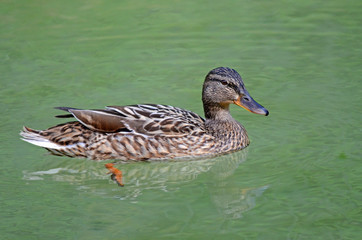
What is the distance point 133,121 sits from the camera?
858 centimetres

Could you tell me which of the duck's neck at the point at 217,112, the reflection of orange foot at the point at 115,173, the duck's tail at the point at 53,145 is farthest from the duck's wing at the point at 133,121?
the reflection of orange foot at the point at 115,173

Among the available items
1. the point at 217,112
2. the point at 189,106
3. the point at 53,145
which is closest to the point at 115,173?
the point at 53,145

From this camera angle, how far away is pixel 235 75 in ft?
29.0

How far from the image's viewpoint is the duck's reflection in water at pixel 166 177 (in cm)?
735

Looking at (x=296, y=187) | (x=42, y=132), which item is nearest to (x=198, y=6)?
(x=42, y=132)

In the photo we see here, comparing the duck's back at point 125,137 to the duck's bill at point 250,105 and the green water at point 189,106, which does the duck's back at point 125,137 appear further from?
the duck's bill at point 250,105

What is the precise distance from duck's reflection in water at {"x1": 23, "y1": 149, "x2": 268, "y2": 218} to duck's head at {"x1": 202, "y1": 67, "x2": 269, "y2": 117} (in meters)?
0.65

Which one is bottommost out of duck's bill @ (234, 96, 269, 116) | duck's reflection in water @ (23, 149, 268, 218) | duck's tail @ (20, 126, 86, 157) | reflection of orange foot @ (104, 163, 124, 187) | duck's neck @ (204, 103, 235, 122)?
duck's reflection in water @ (23, 149, 268, 218)

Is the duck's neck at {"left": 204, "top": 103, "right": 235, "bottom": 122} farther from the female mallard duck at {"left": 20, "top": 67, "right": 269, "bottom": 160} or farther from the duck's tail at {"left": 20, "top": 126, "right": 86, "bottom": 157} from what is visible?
the duck's tail at {"left": 20, "top": 126, "right": 86, "bottom": 157}

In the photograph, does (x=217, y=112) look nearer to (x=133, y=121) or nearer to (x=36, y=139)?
(x=133, y=121)

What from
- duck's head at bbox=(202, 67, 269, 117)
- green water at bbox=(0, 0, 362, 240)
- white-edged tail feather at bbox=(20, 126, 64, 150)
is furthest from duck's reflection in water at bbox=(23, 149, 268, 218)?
duck's head at bbox=(202, 67, 269, 117)

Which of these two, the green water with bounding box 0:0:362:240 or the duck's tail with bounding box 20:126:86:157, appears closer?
the green water with bounding box 0:0:362:240

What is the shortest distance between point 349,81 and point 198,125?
305cm

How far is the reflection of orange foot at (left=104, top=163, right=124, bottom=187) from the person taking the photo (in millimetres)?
7809
